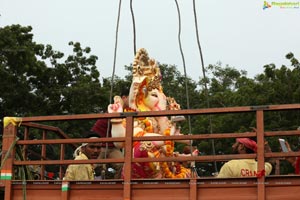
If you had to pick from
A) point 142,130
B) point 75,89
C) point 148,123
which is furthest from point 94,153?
point 75,89

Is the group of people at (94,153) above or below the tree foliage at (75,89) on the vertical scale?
below

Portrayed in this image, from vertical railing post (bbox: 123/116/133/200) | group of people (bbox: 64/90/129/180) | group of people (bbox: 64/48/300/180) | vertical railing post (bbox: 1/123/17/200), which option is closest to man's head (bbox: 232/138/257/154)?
group of people (bbox: 64/48/300/180)

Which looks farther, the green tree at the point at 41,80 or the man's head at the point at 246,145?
the green tree at the point at 41,80

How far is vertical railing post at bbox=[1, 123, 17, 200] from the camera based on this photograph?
219 inches

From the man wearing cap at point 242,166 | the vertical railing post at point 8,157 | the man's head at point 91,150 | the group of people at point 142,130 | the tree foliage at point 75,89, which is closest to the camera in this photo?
the man wearing cap at point 242,166

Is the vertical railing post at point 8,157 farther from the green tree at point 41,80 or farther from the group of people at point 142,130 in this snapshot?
the green tree at point 41,80

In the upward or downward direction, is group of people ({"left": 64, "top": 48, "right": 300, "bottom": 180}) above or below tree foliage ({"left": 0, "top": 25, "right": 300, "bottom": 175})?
below

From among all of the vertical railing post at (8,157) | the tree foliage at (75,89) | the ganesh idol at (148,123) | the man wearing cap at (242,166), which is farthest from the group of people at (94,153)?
the tree foliage at (75,89)

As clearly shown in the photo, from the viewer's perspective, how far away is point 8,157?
561cm

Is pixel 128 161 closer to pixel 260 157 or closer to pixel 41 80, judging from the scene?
pixel 260 157

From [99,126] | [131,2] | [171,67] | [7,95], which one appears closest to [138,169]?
[99,126]

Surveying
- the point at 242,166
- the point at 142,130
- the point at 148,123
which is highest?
the point at 148,123

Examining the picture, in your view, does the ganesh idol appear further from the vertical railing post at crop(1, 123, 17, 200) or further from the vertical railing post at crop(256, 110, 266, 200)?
the vertical railing post at crop(256, 110, 266, 200)

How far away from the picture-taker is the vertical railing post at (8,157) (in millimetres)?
5562
